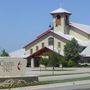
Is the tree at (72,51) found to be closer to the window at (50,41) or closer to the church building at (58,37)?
the church building at (58,37)

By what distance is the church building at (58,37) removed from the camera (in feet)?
311

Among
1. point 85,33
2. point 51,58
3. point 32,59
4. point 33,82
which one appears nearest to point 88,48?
point 85,33

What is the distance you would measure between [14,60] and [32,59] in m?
62.7

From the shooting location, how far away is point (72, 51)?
90.2 meters

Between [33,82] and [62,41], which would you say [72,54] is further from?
[33,82]

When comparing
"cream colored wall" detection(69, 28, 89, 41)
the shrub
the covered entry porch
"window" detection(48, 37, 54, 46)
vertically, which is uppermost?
"cream colored wall" detection(69, 28, 89, 41)

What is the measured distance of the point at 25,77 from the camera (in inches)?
1284

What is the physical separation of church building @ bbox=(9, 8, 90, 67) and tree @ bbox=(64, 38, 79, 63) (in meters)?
3.00

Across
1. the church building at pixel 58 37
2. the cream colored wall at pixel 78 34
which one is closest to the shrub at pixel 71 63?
the church building at pixel 58 37

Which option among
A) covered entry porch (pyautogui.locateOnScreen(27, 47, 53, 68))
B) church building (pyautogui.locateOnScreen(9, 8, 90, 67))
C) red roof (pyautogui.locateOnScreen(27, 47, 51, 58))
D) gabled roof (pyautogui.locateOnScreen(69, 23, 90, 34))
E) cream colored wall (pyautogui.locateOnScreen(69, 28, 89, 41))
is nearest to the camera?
red roof (pyautogui.locateOnScreen(27, 47, 51, 58))

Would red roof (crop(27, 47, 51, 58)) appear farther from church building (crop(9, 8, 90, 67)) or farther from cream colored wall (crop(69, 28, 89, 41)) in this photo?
cream colored wall (crop(69, 28, 89, 41))

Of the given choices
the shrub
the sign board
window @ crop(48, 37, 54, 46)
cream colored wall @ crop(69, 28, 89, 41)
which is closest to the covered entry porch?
window @ crop(48, 37, 54, 46)

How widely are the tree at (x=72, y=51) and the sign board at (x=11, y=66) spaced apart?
56.9 m

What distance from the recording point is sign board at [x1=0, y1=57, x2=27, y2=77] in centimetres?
3231
